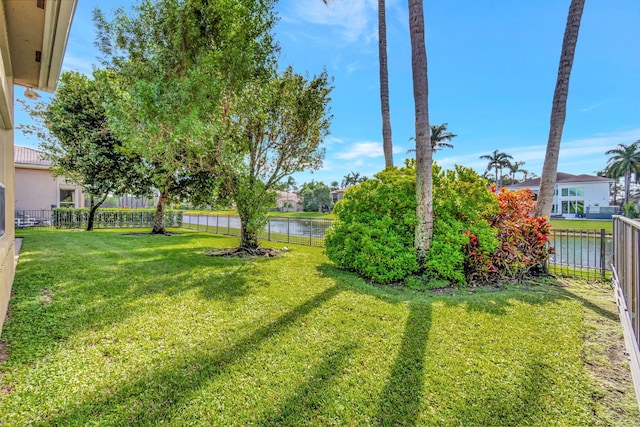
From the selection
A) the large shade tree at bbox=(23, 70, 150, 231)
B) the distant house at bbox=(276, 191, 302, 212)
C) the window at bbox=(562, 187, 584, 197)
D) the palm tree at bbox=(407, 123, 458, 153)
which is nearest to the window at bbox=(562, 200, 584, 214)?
the window at bbox=(562, 187, 584, 197)

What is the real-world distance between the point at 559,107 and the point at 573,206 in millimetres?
39619

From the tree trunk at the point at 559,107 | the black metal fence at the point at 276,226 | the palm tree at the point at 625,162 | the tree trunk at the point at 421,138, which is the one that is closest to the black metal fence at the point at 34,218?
the black metal fence at the point at 276,226

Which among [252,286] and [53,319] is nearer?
[53,319]

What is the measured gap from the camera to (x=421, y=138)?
20.0 feet

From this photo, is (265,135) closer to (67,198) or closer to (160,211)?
(160,211)

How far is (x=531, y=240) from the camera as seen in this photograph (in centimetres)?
654

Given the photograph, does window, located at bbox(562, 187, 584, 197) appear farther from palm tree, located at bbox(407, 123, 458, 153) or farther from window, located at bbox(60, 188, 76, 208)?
window, located at bbox(60, 188, 76, 208)

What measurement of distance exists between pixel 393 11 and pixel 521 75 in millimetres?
6886

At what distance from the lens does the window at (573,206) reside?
35281 millimetres

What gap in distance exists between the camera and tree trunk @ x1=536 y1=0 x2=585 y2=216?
6383 millimetres

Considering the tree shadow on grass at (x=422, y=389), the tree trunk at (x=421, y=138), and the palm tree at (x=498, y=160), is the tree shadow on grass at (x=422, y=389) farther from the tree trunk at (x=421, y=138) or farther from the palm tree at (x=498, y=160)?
the palm tree at (x=498, y=160)

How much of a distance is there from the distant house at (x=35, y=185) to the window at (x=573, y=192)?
167 feet

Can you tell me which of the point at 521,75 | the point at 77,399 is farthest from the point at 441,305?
the point at 521,75

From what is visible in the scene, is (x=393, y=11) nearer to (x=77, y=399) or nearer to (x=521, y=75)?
(x=521, y=75)
